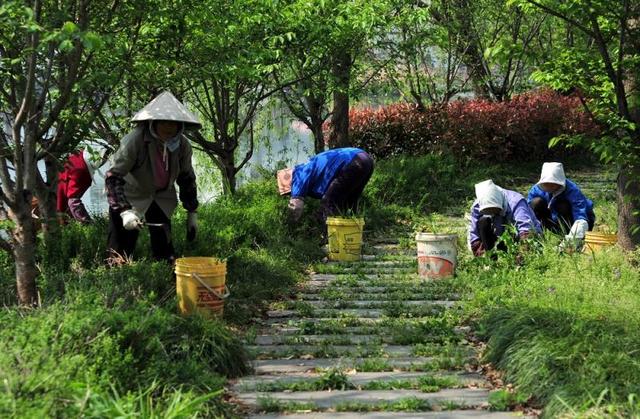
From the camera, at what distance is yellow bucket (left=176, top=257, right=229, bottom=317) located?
5531mm

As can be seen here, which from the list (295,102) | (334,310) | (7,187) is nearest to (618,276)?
(334,310)

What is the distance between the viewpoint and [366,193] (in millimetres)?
11617

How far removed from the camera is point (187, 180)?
6.67 meters

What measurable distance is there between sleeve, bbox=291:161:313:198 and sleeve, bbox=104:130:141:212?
324 centimetres

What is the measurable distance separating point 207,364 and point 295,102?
8646mm

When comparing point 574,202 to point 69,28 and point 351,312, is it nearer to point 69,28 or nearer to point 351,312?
point 351,312

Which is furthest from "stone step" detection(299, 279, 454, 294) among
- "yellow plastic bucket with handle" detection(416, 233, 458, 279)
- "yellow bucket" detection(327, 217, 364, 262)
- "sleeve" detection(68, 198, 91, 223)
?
"sleeve" detection(68, 198, 91, 223)

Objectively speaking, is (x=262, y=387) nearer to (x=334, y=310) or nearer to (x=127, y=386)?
(x=127, y=386)

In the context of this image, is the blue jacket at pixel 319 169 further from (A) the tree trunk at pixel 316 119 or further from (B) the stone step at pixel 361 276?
(A) the tree trunk at pixel 316 119

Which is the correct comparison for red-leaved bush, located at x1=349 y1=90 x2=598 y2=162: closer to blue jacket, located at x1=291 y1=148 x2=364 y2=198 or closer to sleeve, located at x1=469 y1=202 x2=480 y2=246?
blue jacket, located at x1=291 y1=148 x2=364 y2=198

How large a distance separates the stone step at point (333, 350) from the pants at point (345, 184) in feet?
13.2

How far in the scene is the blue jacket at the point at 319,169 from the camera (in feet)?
30.1

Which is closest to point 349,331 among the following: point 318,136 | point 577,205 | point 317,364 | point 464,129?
point 317,364

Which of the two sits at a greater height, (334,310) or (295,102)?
(295,102)
